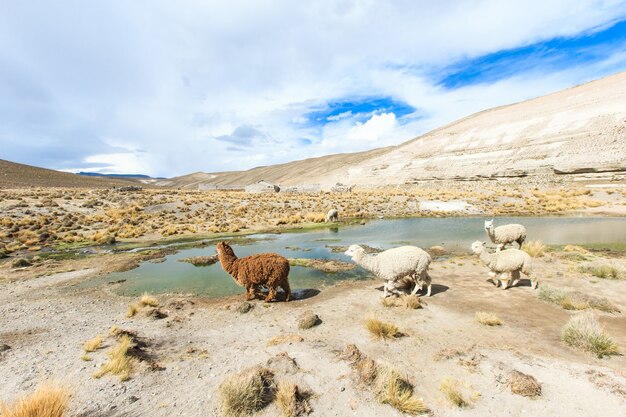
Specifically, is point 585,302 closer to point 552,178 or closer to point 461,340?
point 461,340

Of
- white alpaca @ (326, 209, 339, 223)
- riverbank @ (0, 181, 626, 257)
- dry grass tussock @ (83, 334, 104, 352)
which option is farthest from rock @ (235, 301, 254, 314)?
white alpaca @ (326, 209, 339, 223)

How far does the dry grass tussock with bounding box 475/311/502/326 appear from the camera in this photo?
22.8ft

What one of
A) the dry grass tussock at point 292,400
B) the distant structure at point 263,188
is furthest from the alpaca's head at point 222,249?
the distant structure at point 263,188

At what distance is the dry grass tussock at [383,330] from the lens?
6.55 meters

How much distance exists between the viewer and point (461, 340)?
6.40 metres

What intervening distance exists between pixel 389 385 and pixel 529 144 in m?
63.1

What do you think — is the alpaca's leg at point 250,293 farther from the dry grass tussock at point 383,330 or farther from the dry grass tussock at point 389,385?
the dry grass tussock at point 389,385

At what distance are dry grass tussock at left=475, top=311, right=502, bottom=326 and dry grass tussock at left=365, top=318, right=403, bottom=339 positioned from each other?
2.02 metres

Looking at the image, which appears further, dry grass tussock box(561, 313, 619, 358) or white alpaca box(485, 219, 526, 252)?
white alpaca box(485, 219, 526, 252)

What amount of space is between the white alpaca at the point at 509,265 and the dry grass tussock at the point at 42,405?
1014 cm

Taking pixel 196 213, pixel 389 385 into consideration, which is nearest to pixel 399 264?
pixel 389 385

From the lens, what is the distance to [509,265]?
914 centimetres

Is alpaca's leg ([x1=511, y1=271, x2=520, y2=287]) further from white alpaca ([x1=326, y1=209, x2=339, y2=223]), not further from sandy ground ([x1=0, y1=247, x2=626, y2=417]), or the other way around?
white alpaca ([x1=326, y1=209, x2=339, y2=223])

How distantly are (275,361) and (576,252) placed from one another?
14.4m
